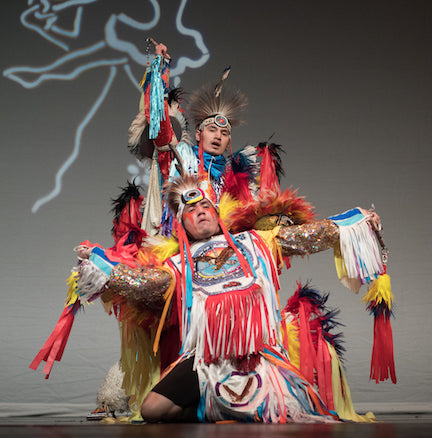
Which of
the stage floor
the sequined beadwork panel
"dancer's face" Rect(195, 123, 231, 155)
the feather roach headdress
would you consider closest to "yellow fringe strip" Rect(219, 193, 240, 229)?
the sequined beadwork panel

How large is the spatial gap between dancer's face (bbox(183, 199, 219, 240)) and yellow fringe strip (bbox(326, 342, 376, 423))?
1.77ft

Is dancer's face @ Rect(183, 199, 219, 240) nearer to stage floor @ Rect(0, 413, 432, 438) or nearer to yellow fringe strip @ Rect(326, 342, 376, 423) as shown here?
yellow fringe strip @ Rect(326, 342, 376, 423)

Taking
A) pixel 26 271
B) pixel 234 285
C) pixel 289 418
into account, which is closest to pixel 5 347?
pixel 26 271

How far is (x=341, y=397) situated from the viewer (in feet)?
5.43

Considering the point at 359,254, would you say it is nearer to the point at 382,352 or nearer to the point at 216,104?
the point at 382,352

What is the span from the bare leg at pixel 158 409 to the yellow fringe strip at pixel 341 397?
0.53m

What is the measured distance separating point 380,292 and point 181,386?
670 mm

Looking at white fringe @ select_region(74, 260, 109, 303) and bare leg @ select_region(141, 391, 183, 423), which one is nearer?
bare leg @ select_region(141, 391, 183, 423)

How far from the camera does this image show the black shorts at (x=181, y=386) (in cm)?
144

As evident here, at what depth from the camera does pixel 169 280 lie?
1.63 m

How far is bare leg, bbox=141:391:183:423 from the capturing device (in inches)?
55.3

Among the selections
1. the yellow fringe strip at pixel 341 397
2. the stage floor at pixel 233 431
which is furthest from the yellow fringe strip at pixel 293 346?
the stage floor at pixel 233 431

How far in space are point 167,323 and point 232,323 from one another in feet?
1.01

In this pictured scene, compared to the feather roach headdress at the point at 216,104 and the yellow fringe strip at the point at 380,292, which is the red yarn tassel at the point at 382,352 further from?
the feather roach headdress at the point at 216,104
